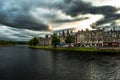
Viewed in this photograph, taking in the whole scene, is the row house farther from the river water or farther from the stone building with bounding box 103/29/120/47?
the river water

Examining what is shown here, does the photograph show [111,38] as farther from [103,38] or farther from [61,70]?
[61,70]

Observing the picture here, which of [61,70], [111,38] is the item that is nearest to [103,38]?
[111,38]

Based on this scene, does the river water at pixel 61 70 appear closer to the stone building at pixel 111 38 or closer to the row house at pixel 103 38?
the stone building at pixel 111 38

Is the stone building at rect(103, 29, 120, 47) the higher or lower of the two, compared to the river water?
higher

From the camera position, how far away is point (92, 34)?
637 feet

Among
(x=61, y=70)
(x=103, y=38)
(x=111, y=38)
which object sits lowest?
(x=61, y=70)

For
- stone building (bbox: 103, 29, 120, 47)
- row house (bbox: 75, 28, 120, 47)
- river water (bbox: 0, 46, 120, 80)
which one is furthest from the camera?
row house (bbox: 75, 28, 120, 47)

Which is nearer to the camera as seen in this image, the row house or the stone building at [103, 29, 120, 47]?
the stone building at [103, 29, 120, 47]

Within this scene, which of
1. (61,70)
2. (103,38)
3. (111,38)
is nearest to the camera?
(61,70)

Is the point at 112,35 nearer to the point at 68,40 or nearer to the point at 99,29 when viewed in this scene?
the point at 99,29

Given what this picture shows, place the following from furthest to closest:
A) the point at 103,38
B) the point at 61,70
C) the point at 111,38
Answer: the point at 103,38, the point at 111,38, the point at 61,70

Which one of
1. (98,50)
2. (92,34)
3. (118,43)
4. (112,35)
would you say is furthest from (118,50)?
(92,34)

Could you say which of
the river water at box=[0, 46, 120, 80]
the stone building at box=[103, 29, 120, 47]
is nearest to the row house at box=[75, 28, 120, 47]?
the stone building at box=[103, 29, 120, 47]

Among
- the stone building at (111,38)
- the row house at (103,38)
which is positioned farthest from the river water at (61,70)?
the row house at (103,38)
